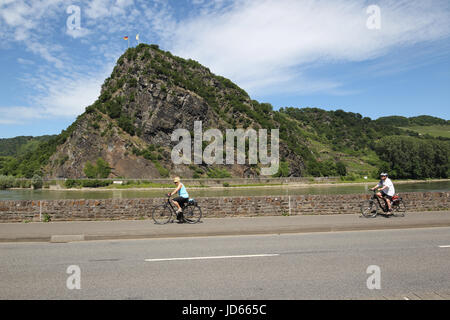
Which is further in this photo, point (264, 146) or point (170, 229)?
point (264, 146)

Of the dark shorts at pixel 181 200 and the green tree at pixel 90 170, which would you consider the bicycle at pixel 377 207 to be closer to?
the dark shorts at pixel 181 200

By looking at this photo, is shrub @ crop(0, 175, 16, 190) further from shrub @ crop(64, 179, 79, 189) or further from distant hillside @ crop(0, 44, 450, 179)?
shrub @ crop(64, 179, 79, 189)

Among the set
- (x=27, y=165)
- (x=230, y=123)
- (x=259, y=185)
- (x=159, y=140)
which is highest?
(x=230, y=123)

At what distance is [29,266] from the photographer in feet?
22.8

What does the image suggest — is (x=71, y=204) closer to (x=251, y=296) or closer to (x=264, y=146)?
(x=251, y=296)

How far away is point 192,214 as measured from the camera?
13.5 metres

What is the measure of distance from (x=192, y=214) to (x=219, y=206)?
1.56 metres

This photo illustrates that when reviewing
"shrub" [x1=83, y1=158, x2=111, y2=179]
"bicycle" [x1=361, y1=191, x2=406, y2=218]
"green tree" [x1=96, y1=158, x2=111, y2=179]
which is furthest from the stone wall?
"shrub" [x1=83, y1=158, x2=111, y2=179]

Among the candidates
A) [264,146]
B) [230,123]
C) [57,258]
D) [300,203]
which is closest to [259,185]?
[264,146]

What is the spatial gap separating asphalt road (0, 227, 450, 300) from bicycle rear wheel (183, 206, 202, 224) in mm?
2909

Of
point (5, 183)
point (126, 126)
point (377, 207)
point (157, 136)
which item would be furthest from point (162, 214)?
point (5, 183)

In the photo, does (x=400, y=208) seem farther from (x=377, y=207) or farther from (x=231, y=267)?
(x=231, y=267)

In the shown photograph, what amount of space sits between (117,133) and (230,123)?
5238 centimetres

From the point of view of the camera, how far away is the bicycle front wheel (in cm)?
1324
